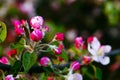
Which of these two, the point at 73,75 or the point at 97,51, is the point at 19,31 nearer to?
the point at 73,75

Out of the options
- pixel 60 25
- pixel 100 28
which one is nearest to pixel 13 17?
pixel 60 25

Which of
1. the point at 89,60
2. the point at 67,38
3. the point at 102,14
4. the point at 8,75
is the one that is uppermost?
the point at 102,14

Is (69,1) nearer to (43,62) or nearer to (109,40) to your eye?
(109,40)

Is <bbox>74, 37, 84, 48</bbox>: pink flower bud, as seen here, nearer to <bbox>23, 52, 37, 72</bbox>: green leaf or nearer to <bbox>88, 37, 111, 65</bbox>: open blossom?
<bbox>88, 37, 111, 65</bbox>: open blossom

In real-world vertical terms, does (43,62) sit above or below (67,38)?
below

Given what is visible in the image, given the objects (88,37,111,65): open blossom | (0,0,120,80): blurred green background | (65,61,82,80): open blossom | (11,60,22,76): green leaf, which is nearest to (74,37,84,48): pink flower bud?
(88,37,111,65): open blossom

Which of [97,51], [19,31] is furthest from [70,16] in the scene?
[19,31]
